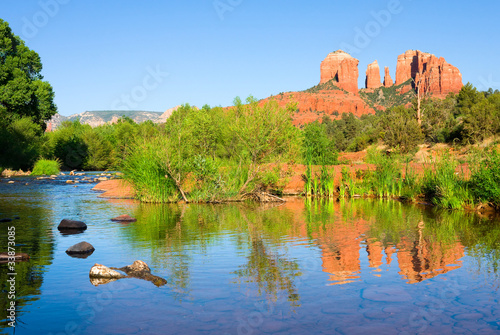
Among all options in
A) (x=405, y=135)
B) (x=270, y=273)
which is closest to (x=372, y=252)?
(x=270, y=273)

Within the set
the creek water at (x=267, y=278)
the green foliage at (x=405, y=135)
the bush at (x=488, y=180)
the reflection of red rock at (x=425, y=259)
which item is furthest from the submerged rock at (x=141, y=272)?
the green foliage at (x=405, y=135)

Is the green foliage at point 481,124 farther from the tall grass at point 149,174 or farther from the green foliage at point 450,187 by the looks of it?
the tall grass at point 149,174

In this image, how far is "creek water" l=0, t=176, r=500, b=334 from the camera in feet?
21.0

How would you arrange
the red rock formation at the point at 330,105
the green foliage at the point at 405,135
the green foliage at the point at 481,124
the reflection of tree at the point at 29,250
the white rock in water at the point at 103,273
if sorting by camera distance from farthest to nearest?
1. the red rock formation at the point at 330,105
2. the green foliage at the point at 405,135
3. the green foliage at the point at 481,124
4. the white rock in water at the point at 103,273
5. the reflection of tree at the point at 29,250

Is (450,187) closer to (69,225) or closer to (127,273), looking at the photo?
(127,273)

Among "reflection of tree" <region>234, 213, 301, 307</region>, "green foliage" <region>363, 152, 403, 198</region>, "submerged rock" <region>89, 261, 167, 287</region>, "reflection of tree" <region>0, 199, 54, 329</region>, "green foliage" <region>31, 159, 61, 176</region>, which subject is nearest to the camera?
"reflection of tree" <region>0, 199, 54, 329</region>

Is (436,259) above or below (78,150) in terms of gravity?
below

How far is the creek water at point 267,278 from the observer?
6.39m

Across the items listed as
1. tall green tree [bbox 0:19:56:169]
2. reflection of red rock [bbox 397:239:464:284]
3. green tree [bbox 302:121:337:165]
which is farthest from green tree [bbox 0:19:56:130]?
reflection of red rock [bbox 397:239:464:284]

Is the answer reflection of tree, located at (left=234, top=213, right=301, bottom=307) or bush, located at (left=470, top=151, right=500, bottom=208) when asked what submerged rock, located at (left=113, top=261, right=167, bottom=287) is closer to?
reflection of tree, located at (left=234, top=213, right=301, bottom=307)

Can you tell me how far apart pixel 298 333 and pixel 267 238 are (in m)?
7.21

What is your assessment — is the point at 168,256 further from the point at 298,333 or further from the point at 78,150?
the point at 78,150

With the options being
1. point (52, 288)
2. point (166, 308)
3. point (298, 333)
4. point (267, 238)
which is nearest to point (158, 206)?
point (267, 238)

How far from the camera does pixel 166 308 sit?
695 cm
